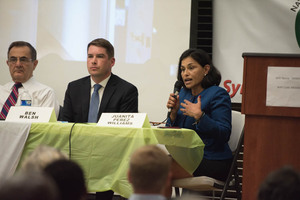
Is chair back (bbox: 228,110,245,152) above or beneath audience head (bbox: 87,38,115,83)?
beneath

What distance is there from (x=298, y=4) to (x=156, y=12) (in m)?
1.37

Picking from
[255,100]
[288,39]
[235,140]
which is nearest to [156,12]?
[288,39]

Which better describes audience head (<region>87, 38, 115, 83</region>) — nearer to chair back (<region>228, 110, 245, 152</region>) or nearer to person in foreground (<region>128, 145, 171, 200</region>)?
chair back (<region>228, 110, 245, 152</region>)

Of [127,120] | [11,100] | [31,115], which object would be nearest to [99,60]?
[11,100]

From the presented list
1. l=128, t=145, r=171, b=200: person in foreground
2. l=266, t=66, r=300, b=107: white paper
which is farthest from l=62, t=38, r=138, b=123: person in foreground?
l=128, t=145, r=171, b=200: person in foreground

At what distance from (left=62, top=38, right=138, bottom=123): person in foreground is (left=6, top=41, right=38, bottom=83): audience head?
0.41 meters

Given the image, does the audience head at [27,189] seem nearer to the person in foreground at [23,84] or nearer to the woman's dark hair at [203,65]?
the woman's dark hair at [203,65]

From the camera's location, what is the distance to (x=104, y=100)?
3.46 m

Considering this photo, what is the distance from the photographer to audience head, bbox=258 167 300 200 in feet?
3.65

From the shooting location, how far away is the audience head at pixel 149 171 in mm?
1508

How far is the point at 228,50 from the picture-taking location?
15.8 feet

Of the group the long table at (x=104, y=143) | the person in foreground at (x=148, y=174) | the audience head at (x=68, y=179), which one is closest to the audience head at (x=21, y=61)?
the long table at (x=104, y=143)

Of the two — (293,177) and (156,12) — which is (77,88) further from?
(293,177)

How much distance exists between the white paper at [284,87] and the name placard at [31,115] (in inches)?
50.0
